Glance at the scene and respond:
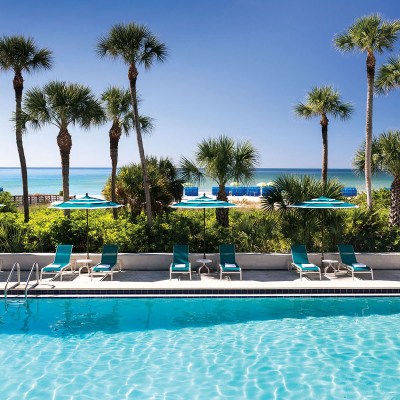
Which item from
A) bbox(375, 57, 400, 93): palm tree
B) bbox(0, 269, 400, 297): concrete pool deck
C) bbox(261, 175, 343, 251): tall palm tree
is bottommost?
bbox(0, 269, 400, 297): concrete pool deck

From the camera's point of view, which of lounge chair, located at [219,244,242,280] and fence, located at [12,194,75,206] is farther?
fence, located at [12,194,75,206]

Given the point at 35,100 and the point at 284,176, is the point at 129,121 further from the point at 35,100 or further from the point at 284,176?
the point at 284,176

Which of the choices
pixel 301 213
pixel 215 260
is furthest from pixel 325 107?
pixel 215 260

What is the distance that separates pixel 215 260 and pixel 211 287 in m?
2.14

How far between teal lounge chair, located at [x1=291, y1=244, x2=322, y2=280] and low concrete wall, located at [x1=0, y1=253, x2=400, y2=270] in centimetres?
51

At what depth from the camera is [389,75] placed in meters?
18.2

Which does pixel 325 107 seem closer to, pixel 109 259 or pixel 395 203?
pixel 395 203

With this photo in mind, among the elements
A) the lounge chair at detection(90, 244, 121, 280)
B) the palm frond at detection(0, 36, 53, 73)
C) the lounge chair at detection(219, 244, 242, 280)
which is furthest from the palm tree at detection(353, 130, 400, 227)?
the palm frond at detection(0, 36, 53, 73)

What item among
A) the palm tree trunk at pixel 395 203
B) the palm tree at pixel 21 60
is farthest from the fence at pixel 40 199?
the palm tree trunk at pixel 395 203

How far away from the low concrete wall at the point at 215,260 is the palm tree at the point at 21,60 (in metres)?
6.87

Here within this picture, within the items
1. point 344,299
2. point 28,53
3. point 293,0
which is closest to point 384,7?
point 293,0

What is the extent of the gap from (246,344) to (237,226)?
19.7 ft

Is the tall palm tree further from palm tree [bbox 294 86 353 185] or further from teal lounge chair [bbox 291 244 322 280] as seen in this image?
palm tree [bbox 294 86 353 185]

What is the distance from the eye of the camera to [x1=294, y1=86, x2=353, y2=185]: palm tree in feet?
68.4
